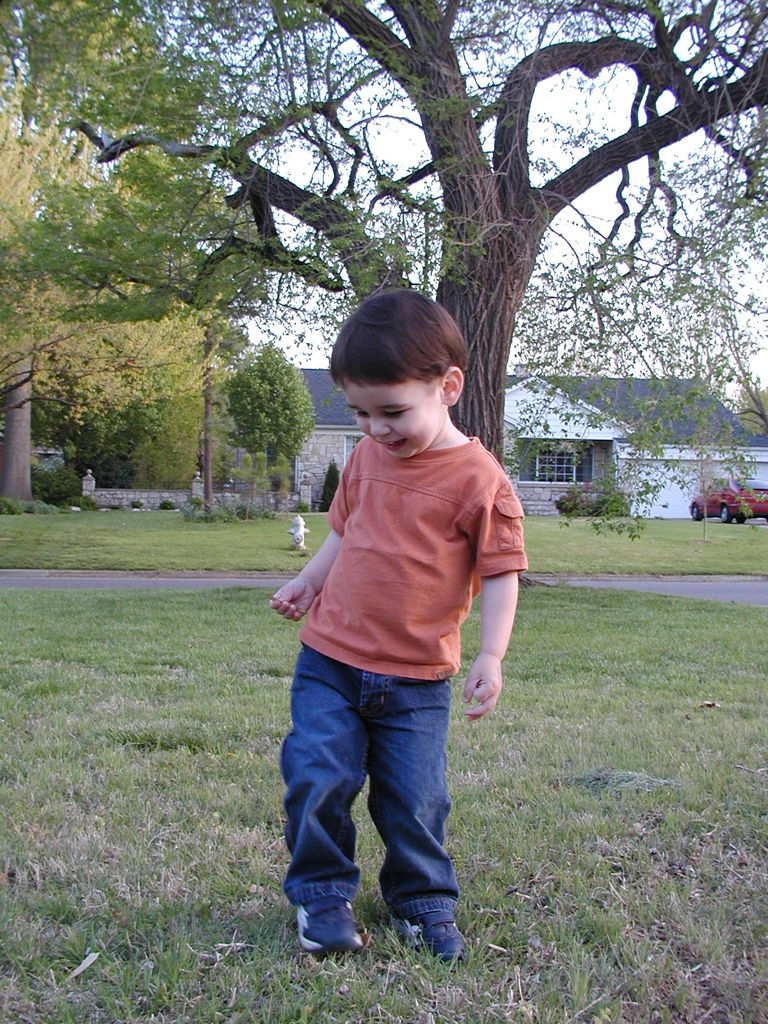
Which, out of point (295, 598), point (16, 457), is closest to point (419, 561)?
point (295, 598)

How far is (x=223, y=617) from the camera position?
27.8ft

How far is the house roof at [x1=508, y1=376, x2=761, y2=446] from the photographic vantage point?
29.7 ft

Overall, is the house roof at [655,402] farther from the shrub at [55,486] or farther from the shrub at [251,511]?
the shrub at [55,486]

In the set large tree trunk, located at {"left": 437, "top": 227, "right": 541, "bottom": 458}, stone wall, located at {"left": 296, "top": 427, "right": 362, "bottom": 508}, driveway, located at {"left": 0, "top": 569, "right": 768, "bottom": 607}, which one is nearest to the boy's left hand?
large tree trunk, located at {"left": 437, "top": 227, "right": 541, "bottom": 458}

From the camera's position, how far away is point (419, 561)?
2.23 m

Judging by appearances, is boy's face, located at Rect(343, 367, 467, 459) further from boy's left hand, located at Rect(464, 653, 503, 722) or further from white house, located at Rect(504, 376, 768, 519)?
white house, located at Rect(504, 376, 768, 519)

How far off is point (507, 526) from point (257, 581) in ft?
39.4

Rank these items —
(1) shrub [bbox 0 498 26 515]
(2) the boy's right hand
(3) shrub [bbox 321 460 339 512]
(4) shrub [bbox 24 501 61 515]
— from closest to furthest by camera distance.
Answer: (2) the boy's right hand < (1) shrub [bbox 0 498 26 515] < (4) shrub [bbox 24 501 61 515] < (3) shrub [bbox 321 460 339 512]

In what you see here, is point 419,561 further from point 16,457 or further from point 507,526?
point 16,457

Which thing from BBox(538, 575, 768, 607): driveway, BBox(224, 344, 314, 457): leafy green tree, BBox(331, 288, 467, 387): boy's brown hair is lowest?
BBox(538, 575, 768, 607): driveway

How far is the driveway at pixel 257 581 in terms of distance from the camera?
13.0 metres

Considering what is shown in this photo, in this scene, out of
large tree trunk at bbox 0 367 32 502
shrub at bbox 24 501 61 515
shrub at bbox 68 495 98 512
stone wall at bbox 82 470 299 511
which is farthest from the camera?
stone wall at bbox 82 470 299 511

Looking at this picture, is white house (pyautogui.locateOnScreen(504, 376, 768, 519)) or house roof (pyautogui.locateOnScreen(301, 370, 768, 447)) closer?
house roof (pyautogui.locateOnScreen(301, 370, 768, 447))

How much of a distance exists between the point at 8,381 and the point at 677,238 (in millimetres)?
19301
